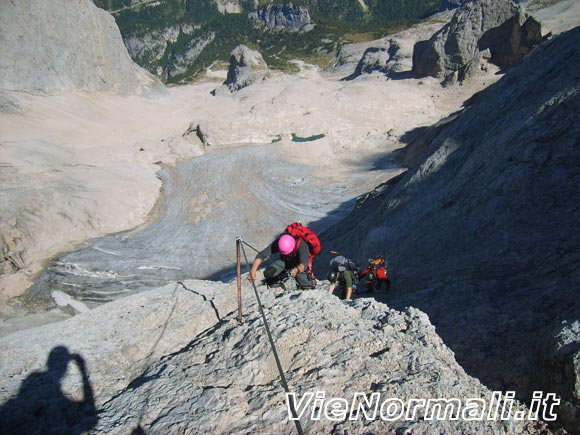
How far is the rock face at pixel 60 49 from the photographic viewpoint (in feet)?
119

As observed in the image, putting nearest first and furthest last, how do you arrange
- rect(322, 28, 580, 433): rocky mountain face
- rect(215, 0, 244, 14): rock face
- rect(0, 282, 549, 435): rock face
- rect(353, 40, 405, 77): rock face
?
rect(0, 282, 549, 435): rock face → rect(322, 28, 580, 433): rocky mountain face → rect(353, 40, 405, 77): rock face → rect(215, 0, 244, 14): rock face

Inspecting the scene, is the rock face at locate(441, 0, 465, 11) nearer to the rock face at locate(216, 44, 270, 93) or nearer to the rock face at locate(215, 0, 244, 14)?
the rock face at locate(216, 44, 270, 93)

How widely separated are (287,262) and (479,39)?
42.6 metres

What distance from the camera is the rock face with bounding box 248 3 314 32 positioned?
113875 mm

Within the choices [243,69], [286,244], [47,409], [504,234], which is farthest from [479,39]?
[47,409]

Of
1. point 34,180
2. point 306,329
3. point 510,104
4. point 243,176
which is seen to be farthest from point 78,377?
point 243,176

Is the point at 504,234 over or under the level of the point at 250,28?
under

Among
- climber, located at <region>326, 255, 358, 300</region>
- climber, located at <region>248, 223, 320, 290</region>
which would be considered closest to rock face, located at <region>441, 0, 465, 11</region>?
climber, located at <region>326, 255, 358, 300</region>

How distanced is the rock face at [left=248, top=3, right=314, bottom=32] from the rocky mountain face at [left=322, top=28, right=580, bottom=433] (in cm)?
11012

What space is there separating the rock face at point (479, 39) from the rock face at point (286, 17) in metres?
79.0

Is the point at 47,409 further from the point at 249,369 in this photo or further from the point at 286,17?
the point at 286,17

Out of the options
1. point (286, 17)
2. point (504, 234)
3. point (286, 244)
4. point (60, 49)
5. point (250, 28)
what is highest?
point (286, 17)

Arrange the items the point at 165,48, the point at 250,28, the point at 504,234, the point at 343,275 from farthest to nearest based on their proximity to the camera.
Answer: the point at 165,48 < the point at 250,28 < the point at 343,275 < the point at 504,234

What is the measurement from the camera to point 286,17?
11625 centimetres
